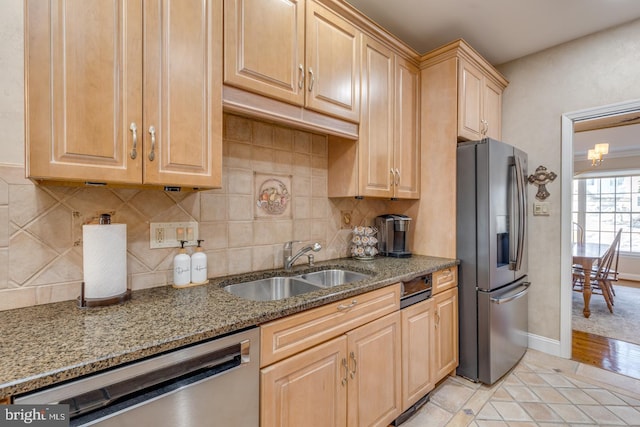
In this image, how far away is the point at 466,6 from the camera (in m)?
2.06

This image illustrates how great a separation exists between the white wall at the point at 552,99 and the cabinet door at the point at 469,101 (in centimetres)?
61

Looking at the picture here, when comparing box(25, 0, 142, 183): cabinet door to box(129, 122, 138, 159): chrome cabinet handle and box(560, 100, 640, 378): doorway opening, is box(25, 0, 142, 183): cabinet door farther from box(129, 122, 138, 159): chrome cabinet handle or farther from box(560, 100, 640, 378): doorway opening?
box(560, 100, 640, 378): doorway opening

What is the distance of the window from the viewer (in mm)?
5270

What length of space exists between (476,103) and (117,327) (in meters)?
2.72

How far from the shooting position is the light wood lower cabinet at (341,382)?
1157mm

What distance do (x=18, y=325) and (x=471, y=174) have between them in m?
2.48

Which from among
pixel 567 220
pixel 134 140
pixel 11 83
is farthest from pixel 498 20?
pixel 11 83

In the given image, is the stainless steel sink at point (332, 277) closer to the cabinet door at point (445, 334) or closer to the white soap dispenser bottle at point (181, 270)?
the cabinet door at point (445, 334)

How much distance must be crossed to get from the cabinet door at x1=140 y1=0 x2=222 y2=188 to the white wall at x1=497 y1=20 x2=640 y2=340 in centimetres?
276

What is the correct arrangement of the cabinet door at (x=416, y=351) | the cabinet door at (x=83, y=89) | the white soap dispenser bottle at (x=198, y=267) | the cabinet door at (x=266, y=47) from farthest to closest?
1. the cabinet door at (x=416, y=351)
2. the white soap dispenser bottle at (x=198, y=267)
3. the cabinet door at (x=266, y=47)
4. the cabinet door at (x=83, y=89)

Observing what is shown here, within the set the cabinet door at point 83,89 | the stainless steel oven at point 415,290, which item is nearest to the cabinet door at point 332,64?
the cabinet door at point 83,89

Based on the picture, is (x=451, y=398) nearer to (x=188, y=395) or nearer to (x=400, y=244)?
(x=400, y=244)

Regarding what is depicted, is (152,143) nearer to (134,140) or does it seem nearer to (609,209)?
(134,140)

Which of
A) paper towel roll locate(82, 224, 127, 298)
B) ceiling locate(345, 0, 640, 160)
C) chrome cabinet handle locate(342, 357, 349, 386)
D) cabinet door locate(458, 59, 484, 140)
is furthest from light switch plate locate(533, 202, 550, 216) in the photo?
paper towel roll locate(82, 224, 127, 298)
